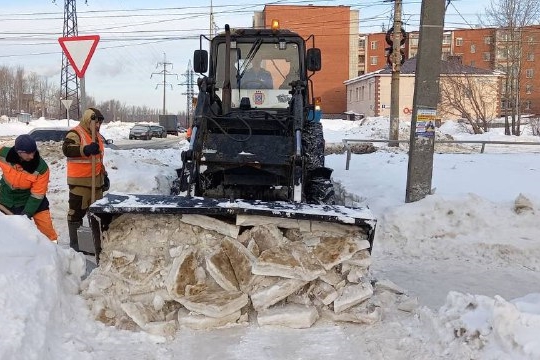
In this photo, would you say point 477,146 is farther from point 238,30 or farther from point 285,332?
point 285,332

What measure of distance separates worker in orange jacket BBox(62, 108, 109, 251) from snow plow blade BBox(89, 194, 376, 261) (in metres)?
1.71

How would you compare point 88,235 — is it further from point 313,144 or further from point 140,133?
point 140,133

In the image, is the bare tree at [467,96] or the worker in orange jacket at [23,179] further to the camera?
the bare tree at [467,96]

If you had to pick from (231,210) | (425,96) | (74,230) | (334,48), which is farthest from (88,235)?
(334,48)

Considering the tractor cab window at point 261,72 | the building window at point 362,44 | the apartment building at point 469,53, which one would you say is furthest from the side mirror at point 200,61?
the building window at point 362,44

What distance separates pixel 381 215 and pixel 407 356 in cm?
376

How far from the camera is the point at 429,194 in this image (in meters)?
7.57

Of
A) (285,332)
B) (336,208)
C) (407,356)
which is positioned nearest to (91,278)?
(285,332)

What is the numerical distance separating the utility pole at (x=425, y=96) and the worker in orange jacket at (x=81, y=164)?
410cm

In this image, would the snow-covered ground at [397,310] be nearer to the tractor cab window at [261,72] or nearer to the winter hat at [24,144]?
the winter hat at [24,144]

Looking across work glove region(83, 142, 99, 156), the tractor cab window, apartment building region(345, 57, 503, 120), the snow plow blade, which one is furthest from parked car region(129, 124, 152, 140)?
the snow plow blade

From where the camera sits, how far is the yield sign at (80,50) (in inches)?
279

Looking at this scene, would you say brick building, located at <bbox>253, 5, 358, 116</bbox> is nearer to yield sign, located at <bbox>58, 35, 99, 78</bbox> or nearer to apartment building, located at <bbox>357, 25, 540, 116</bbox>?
apartment building, located at <bbox>357, 25, 540, 116</bbox>

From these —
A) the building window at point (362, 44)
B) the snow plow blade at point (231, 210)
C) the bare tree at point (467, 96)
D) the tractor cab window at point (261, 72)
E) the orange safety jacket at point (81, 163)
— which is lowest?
the snow plow blade at point (231, 210)
